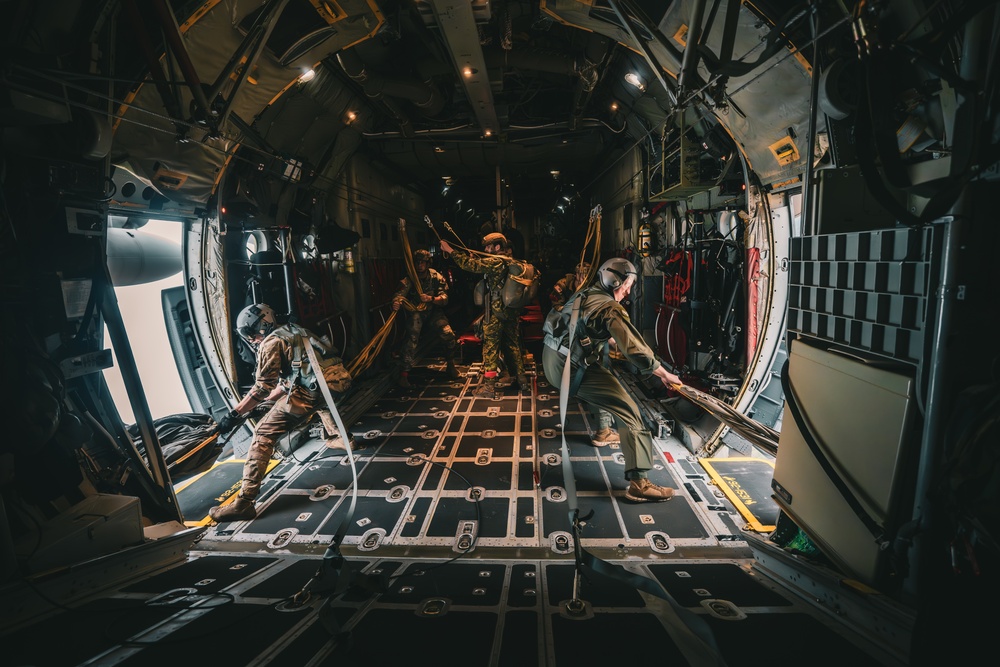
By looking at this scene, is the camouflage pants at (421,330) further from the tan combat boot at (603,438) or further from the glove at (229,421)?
the tan combat boot at (603,438)

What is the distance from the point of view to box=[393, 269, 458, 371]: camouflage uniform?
7612 mm

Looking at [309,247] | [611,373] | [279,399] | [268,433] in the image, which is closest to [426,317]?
[309,247]

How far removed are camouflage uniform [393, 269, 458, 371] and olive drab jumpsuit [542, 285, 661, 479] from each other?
3696mm

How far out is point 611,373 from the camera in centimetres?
433

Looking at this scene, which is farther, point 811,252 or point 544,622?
point 811,252

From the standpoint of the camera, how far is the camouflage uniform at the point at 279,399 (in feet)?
12.8

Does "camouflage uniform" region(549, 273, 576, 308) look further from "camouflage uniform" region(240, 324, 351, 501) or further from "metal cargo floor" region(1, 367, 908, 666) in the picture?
"camouflage uniform" region(240, 324, 351, 501)

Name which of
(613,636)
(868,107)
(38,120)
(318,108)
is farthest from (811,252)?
(318,108)

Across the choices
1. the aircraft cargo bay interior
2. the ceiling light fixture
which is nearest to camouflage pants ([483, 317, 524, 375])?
the aircraft cargo bay interior

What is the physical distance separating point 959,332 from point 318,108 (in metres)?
6.79

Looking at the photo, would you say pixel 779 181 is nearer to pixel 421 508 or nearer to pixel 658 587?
pixel 658 587

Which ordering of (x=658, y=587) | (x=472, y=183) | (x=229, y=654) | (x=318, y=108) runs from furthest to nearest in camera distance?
1. (x=472, y=183)
2. (x=318, y=108)
3. (x=658, y=587)
4. (x=229, y=654)

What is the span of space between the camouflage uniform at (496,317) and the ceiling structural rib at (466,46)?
2.36 m

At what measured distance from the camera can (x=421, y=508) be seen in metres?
3.72
